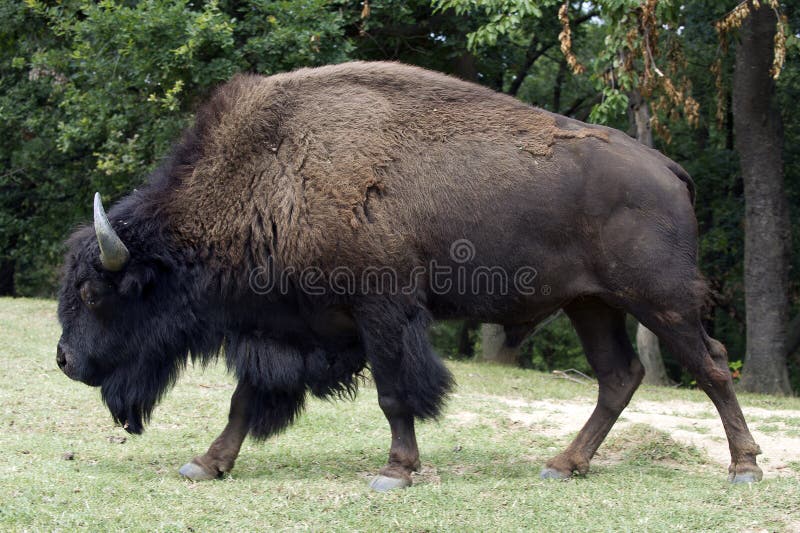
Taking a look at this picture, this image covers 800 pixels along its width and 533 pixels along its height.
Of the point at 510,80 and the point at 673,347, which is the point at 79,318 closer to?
the point at 673,347

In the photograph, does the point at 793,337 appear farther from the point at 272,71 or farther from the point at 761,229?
the point at 272,71

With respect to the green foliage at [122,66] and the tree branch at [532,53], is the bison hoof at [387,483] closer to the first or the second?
the green foliage at [122,66]

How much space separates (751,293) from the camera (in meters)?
14.0

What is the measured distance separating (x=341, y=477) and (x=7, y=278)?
856 inches

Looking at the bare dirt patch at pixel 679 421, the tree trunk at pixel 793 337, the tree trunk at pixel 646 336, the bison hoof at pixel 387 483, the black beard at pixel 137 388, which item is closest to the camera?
the bison hoof at pixel 387 483

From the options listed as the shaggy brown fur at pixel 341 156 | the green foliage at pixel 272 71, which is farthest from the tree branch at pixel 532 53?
the shaggy brown fur at pixel 341 156

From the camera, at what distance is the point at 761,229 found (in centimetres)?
1386

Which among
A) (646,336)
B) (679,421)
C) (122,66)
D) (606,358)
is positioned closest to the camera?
(606,358)

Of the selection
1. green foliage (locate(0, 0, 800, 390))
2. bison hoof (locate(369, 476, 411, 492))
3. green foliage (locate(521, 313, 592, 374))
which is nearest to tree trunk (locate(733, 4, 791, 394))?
green foliage (locate(0, 0, 800, 390))

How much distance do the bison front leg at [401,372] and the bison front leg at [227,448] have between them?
1023 millimetres

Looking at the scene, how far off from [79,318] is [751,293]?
10924mm

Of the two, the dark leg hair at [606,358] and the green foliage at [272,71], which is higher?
the green foliage at [272,71]

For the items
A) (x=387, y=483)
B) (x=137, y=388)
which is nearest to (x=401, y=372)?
(x=387, y=483)

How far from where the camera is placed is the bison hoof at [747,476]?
18.9 ft
